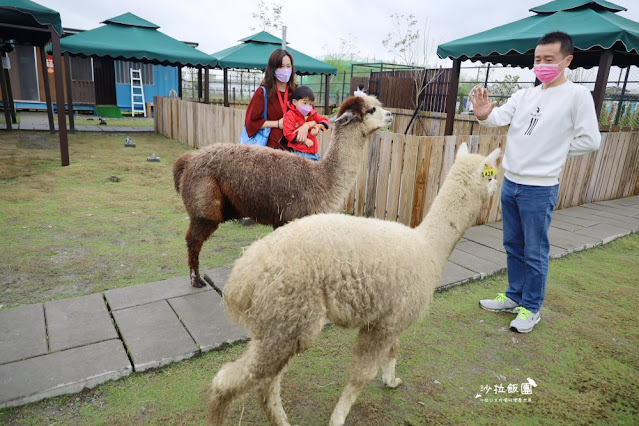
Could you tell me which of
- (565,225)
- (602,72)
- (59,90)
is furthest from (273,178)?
(59,90)

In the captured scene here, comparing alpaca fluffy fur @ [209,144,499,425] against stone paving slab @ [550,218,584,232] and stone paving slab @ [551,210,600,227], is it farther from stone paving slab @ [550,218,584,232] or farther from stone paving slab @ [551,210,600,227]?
stone paving slab @ [551,210,600,227]

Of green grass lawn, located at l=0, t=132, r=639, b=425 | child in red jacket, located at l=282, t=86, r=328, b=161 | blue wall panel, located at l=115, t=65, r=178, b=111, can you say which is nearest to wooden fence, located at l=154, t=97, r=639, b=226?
child in red jacket, located at l=282, t=86, r=328, b=161

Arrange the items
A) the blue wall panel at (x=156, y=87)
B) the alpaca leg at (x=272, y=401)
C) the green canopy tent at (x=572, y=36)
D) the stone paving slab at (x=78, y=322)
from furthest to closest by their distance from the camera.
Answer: the blue wall panel at (x=156, y=87) < the green canopy tent at (x=572, y=36) < the stone paving slab at (x=78, y=322) < the alpaca leg at (x=272, y=401)

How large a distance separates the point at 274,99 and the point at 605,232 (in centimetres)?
552

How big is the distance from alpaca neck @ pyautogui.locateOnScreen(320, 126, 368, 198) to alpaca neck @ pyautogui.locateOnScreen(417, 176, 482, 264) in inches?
41.2

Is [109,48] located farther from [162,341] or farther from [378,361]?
[378,361]

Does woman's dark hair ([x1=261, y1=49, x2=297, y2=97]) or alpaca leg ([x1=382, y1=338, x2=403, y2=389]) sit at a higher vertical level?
woman's dark hair ([x1=261, y1=49, x2=297, y2=97])

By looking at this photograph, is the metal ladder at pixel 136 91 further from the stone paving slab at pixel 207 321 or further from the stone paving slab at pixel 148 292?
the stone paving slab at pixel 207 321

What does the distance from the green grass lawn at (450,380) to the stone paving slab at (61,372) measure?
0.18ft

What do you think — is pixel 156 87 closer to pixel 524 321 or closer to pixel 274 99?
pixel 274 99

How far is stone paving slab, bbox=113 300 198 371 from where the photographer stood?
8.94 ft

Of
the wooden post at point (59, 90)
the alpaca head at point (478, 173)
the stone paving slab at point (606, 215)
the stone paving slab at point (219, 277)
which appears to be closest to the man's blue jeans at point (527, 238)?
the alpaca head at point (478, 173)

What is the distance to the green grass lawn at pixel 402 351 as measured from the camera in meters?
2.43

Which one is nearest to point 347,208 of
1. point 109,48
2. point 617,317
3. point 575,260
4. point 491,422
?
point 575,260
